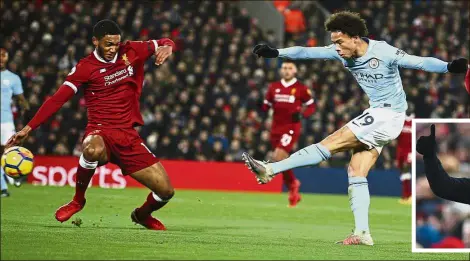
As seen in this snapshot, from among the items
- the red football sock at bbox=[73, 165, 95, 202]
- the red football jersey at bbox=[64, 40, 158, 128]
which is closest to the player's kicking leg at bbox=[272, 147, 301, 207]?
the red football jersey at bbox=[64, 40, 158, 128]

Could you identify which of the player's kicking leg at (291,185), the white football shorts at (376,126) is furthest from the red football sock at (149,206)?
the player's kicking leg at (291,185)

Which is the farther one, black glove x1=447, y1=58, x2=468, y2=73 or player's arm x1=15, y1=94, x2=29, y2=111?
player's arm x1=15, y1=94, x2=29, y2=111

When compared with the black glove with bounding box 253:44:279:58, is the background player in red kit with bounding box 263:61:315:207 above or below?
below

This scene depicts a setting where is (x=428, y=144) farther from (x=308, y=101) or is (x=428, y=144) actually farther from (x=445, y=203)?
(x=308, y=101)

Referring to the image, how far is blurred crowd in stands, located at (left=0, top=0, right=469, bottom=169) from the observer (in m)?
23.0

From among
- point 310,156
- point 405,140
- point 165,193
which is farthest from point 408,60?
point 405,140

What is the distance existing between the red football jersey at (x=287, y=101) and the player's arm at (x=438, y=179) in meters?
9.05

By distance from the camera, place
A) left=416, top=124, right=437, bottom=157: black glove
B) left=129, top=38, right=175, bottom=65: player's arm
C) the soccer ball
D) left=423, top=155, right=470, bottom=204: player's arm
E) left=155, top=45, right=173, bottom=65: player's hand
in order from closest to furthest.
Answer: left=423, top=155, right=470, bottom=204: player's arm
left=416, top=124, right=437, bottom=157: black glove
the soccer ball
left=155, top=45, right=173, bottom=65: player's hand
left=129, top=38, right=175, bottom=65: player's arm

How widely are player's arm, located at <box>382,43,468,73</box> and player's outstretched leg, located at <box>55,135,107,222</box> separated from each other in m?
3.21

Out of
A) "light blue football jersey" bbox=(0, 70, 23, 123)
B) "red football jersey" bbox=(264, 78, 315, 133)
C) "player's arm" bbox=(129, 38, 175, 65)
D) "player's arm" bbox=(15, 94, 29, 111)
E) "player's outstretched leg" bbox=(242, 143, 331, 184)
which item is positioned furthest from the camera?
"red football jersey" bbox=(264, 78, 315, 133)


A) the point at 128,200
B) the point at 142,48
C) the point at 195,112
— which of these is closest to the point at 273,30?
the point at 195,112

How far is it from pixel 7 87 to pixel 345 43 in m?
8.82

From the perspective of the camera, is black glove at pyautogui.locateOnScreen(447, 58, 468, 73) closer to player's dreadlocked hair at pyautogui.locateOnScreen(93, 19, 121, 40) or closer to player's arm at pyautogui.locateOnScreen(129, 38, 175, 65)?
player's arm at pyautogui.locateOnScreen(129, 38, 175, 65)

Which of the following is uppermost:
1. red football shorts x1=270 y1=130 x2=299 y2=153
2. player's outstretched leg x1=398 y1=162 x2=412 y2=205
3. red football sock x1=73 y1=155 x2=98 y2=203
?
red football sock x1=73 y1=155 x2=98 y2=203
